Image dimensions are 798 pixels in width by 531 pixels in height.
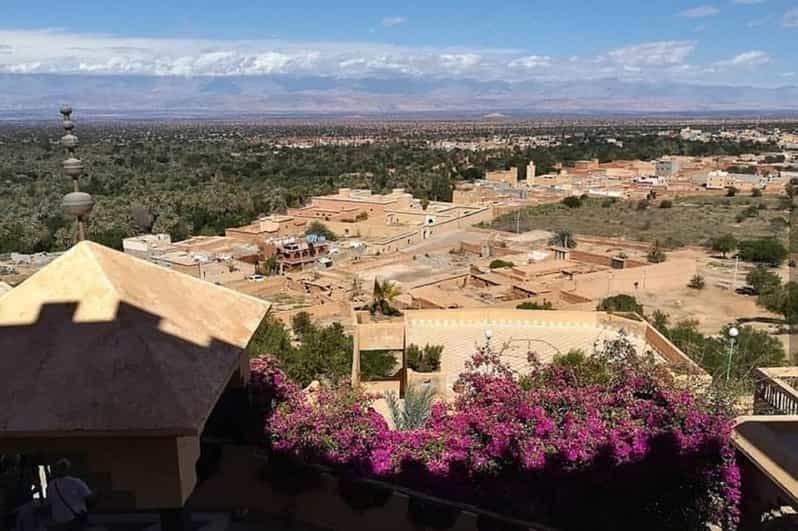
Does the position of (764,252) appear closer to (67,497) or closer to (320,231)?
(320,231)

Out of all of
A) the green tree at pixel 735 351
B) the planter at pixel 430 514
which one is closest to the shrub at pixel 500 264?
the green tree at pixel 735 351

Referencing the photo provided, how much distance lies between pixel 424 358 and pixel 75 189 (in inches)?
392

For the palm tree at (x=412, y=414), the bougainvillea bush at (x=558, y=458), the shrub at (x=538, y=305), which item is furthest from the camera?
the shrub at (x=538, y=305)

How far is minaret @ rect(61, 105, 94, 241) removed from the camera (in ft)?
17.4

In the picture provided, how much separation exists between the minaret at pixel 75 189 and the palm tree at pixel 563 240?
35132 mm

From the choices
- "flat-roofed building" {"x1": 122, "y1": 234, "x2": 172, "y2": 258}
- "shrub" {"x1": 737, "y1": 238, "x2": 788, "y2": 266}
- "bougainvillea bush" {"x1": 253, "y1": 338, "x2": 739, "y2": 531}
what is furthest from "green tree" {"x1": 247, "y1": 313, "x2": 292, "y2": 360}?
"shrub" {"x1": 737, "y1": 238, "x2": 788, "y2": 266}

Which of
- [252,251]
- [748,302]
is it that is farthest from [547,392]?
[252,251]

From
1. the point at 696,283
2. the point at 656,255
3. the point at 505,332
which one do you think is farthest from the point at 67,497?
the point at 656,255

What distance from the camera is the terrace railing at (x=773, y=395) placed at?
24.2 feet

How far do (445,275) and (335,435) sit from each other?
26243 mm

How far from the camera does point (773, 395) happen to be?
782 centimetres

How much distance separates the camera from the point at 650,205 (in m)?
55.2

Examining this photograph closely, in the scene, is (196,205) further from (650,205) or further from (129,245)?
(650,205)

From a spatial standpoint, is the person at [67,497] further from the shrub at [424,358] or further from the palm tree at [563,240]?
the palm tree at [563,240]
